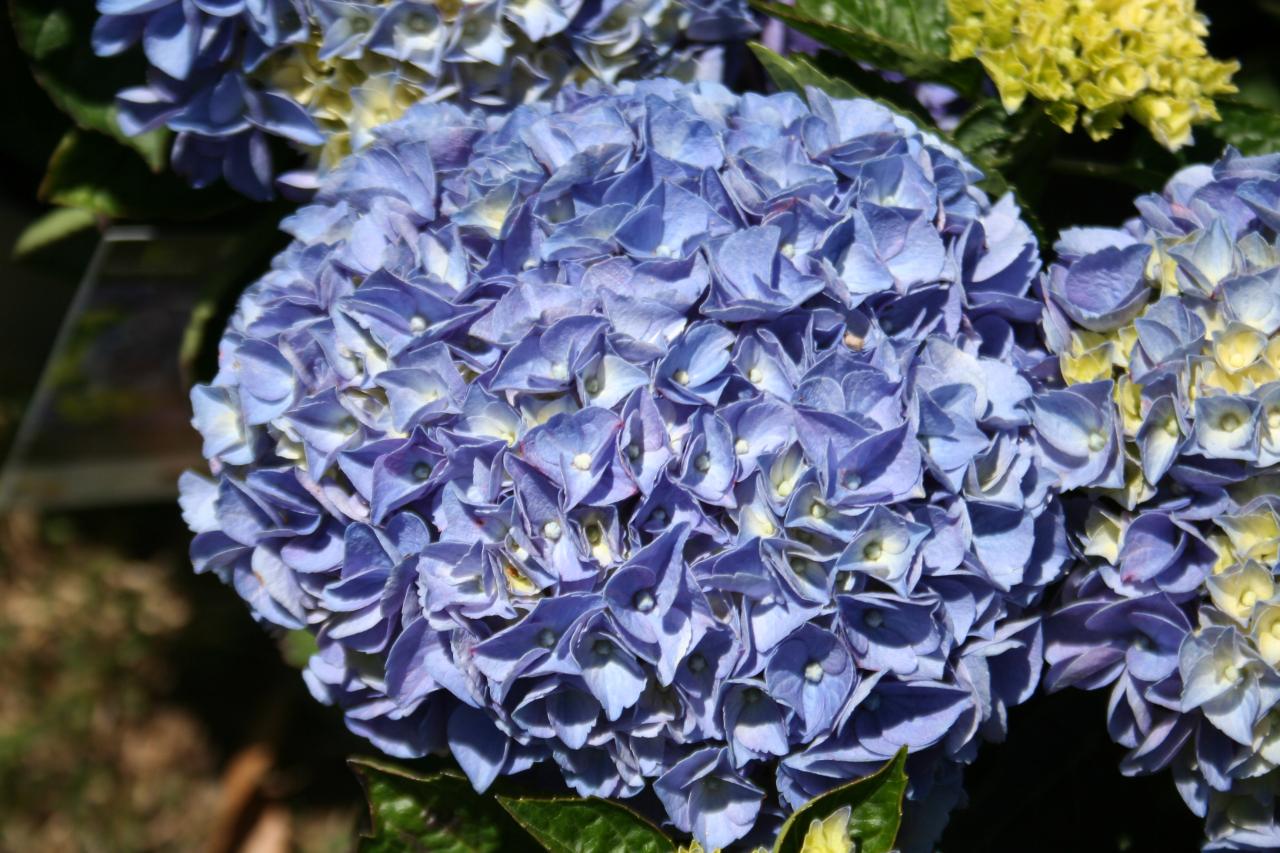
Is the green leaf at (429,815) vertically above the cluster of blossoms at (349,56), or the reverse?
the cluster of blossoms at (349,56)

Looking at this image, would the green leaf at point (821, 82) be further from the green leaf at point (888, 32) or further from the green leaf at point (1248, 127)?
the green leaf at point (1248, 127)

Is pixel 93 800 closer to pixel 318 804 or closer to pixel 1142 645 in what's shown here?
pixel 318 804

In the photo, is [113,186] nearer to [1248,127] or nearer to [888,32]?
[888,32]

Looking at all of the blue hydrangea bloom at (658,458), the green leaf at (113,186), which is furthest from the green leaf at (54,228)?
the blue hydrangea bloom at (658,458)

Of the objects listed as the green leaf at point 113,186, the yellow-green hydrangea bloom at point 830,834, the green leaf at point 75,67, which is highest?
the green leaf at point 75,67

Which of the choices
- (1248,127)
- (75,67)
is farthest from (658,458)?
(75,67)

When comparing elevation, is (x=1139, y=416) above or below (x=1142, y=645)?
above

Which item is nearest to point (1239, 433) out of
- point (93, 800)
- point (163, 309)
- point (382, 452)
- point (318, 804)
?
point (382, 452)
